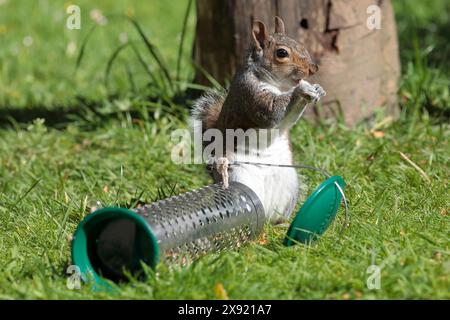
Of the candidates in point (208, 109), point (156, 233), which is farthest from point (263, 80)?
point (156, 233)

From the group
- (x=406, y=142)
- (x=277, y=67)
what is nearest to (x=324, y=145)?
(x=406, y=142)

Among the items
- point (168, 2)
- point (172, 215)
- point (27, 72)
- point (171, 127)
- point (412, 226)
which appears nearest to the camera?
point (172, 215)

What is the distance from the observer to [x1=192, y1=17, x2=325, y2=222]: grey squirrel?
359cm

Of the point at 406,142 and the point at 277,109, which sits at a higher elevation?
the point at 277,109

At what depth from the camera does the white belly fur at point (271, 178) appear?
3.60 meters

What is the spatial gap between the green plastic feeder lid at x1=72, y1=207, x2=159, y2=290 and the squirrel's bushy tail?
97 centimetres

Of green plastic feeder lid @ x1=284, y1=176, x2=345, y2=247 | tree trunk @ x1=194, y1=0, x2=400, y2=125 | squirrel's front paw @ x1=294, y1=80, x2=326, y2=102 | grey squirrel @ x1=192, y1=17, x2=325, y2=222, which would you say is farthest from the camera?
tree trunk @ x1=194, y1=0, x2=400, y2=125

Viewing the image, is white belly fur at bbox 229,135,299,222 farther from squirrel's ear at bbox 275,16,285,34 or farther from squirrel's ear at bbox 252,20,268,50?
squirrel's ear at bbox 275,16,285,34

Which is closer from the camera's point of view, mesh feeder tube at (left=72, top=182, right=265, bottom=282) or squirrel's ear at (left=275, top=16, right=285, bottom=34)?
mesh feeder tube at (left=72, top=182, right=265, bottom=282)

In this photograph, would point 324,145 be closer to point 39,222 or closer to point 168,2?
point 39,222

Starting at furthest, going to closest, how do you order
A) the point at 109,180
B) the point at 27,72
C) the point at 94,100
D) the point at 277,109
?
1. the point at 27,72
2. the point at 94,100
3. the point at 109,180
4. the point at 277,109

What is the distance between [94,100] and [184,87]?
729mm

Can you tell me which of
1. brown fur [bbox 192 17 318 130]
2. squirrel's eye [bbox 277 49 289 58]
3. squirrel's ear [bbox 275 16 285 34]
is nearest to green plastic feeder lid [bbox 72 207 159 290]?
brown fur [bbox 192 17 318 130]

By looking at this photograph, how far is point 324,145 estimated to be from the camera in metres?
4.60
